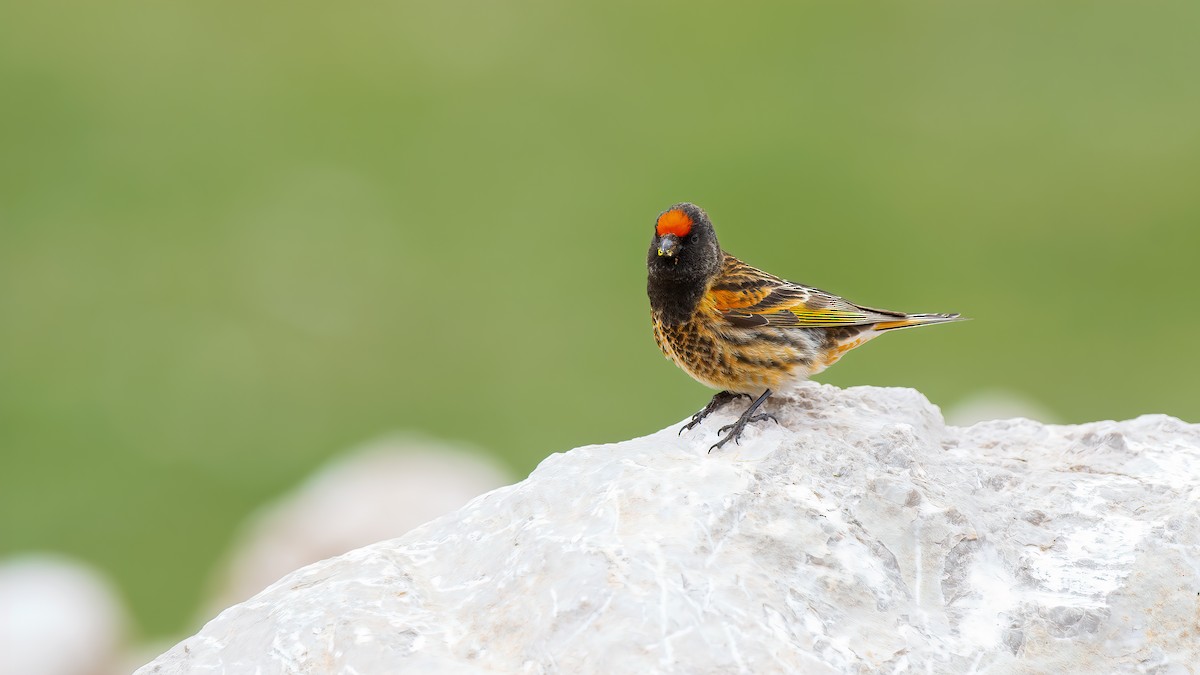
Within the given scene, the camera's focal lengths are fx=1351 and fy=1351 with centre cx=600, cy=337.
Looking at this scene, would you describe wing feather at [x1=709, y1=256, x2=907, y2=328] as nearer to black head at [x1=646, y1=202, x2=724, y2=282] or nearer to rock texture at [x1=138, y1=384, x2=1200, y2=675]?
black head at [x1=646, y1=202, x2=724, y2=282]

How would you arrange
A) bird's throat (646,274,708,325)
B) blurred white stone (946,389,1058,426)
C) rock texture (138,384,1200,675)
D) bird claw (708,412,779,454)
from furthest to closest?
blurred white stone (946,389,1058,426) < bird's throat (646,274,708,325) < bird claw (708,412,779,454) < rock texture (138,384,1200,675)

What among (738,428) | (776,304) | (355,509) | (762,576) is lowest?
(355,509)

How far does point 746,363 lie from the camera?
585cm

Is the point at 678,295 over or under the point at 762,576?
over

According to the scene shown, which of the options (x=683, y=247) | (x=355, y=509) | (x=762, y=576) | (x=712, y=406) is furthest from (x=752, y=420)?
(x=355, y=509)

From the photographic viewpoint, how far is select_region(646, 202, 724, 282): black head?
5996 mm

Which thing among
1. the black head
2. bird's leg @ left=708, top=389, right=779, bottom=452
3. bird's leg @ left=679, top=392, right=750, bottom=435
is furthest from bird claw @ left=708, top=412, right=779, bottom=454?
the black head

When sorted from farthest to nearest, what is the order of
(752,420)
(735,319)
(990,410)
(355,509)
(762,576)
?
(990,410), (355,509), (735,319), (752,420), (762,576)

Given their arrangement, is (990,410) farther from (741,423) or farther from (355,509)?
(741,423)

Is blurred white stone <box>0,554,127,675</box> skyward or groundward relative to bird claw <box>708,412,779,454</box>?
groundward

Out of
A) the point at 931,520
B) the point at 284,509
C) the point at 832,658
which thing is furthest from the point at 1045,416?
the point at 832,658

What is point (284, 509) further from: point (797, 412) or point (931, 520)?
point (931, 520)

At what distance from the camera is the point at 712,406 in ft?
19.0

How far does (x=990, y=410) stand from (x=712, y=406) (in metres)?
6.08
